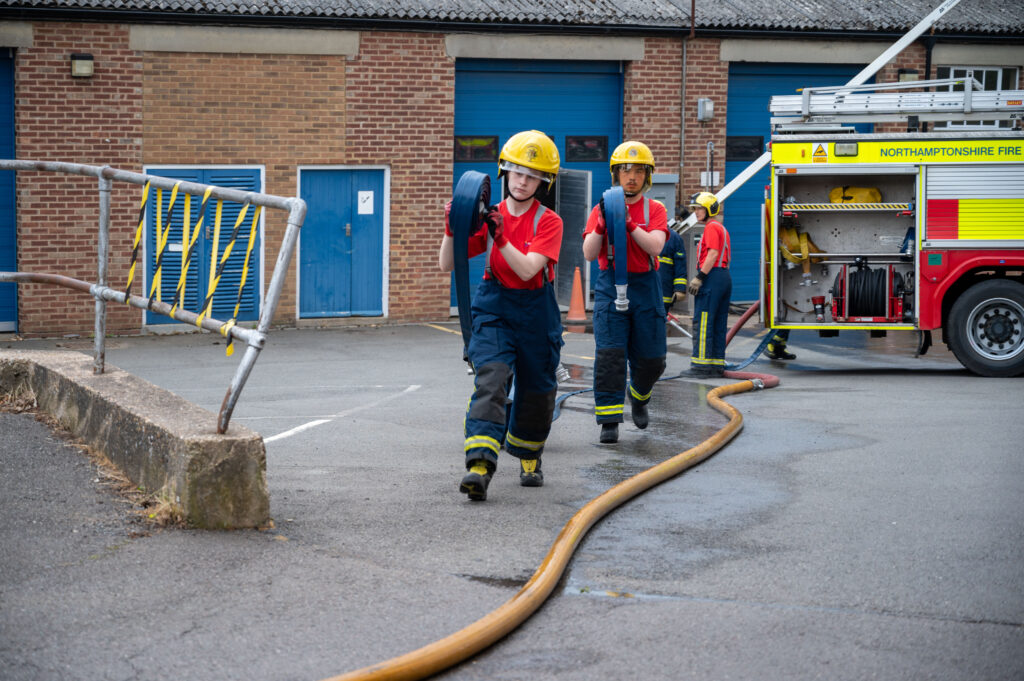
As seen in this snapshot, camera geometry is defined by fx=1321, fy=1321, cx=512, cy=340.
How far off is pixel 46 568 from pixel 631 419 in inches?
210

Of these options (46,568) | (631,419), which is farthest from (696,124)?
(46,568)

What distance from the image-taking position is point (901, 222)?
13836mm

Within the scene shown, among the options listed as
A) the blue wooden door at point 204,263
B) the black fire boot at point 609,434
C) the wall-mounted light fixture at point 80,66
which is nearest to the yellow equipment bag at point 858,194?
the black fire boot at point 609,434

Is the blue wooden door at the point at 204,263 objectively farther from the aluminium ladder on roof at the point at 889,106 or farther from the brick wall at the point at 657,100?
the brick wall at the point at 657,100

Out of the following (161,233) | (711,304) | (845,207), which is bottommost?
(711,304)

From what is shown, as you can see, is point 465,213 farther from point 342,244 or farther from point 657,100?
point 657,100

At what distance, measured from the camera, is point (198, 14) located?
53.8ft

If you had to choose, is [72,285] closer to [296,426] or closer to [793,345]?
[296,426]

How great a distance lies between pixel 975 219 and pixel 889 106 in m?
1.45

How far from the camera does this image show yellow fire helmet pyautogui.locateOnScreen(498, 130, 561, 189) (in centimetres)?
661

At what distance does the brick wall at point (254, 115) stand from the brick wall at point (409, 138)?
1.07 ft

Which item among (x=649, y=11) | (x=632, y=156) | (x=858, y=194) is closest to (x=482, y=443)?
(x=632, y=156)

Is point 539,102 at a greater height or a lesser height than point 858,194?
greater

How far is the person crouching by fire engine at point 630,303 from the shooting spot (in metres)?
8.49
